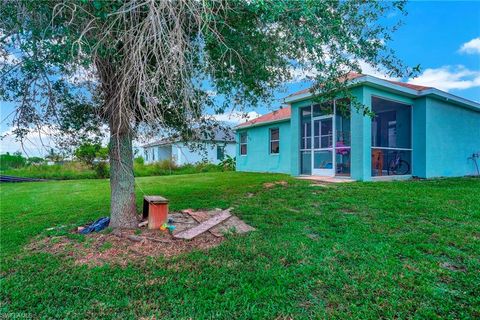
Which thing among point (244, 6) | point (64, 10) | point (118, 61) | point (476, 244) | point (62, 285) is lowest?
point (62, 285)

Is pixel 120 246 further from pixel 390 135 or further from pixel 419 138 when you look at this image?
pixel 390 135

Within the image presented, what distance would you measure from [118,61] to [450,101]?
40.5 ft

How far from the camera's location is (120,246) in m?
3.82

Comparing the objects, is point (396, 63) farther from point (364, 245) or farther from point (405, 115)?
point (405, 115)

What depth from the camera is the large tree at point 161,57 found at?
9.48 ft

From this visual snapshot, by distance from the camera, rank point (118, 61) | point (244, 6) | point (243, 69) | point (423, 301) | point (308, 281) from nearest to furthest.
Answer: point (423, 301) < point (308, 281) < point (244, 6) < point (118, 61) < point (243, 69)

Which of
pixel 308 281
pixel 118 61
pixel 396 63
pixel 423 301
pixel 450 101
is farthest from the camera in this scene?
pixel 450 101

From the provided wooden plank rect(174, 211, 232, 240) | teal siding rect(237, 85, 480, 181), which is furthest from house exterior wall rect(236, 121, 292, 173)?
wooden plank rect(174, 211, 232, 240)

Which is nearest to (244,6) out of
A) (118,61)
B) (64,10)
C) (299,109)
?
(118,61)

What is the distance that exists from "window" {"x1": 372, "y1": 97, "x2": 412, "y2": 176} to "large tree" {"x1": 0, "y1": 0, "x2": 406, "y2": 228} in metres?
6.47

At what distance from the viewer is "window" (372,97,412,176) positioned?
10.1 meters

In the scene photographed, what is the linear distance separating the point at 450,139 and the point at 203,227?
11.5 meters

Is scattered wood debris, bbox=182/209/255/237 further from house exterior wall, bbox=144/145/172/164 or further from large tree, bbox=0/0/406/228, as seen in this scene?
house exterior wall, bbox=144/145/172/164

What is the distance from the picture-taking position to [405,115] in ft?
36.5
